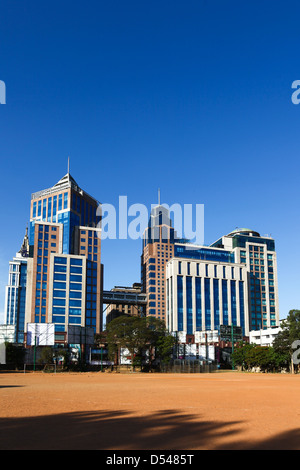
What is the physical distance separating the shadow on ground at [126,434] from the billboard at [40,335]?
297 feet

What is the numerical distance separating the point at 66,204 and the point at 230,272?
7922 centimetres

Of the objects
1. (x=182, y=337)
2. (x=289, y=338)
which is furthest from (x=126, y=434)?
(x=182, y=337)

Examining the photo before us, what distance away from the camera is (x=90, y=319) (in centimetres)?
17188

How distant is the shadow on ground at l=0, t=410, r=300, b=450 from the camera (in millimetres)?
11984

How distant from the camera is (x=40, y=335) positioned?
342 feet

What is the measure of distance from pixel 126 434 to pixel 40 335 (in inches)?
3768

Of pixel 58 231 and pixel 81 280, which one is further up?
pixel 58 231

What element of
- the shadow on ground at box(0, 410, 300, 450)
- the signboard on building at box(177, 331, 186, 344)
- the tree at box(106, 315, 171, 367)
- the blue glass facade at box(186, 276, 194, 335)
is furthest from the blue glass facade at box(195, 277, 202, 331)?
the shadow on ground at box(0, 410, 300, 450)

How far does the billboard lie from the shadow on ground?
3567 inches

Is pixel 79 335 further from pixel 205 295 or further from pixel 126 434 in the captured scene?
pixel 126 434

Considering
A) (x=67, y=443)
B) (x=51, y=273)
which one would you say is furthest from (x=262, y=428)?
(x=51, y=273)

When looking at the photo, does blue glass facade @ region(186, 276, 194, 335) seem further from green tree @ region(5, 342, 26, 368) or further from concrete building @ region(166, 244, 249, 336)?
green tree @ region(5, 342, 26, 368)

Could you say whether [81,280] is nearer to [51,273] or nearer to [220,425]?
[51,273]

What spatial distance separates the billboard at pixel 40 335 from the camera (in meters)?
104
